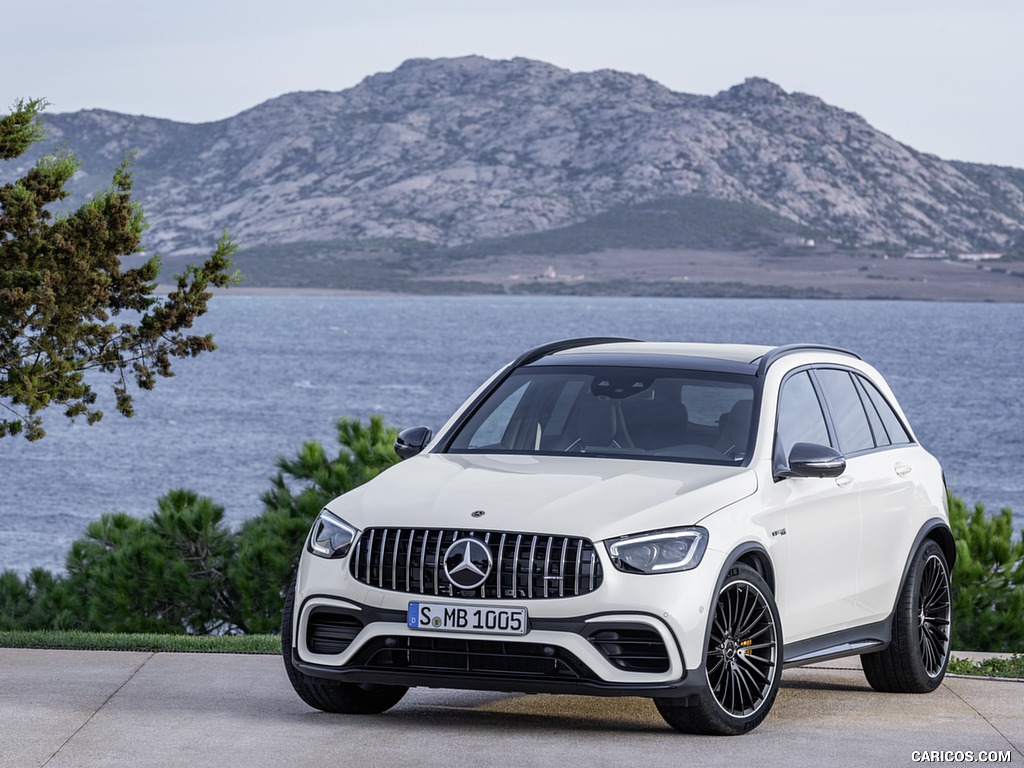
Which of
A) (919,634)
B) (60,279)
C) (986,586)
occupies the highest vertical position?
(60,279)

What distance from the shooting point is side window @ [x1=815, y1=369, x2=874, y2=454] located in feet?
27.0

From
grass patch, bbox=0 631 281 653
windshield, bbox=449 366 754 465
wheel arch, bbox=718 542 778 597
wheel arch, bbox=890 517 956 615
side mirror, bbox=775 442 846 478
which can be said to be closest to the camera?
wheel arch, bbox=718 542 778 597

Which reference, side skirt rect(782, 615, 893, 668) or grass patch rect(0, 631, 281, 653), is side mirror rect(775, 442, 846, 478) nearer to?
side skirt rect(782, 615, 893, 668)

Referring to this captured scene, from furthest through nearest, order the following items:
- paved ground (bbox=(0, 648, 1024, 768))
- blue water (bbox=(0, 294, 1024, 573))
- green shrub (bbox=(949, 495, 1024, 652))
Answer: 1. blue water (bbox=(0, 294, 1024, 573))
2. green shrub (bbox=(949, 495, 1024, 652))
3. paved ground (bbox=(0, 648, 1024, 768))

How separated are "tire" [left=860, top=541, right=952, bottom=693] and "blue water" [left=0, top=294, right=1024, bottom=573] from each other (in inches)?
289

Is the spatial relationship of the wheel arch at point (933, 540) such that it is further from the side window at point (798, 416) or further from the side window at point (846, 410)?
the side window at point (798, 416)

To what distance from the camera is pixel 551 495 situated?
675 centimetres

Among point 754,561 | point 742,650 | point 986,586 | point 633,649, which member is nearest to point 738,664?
point 742,650

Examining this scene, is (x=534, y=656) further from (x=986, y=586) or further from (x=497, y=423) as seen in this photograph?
(x=986, y=586)

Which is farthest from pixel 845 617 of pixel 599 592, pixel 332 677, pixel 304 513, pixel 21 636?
pixel 304 513

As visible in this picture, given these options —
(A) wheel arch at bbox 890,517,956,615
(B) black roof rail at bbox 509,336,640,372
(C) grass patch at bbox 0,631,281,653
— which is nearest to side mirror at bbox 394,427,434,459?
(B) black roof rail at bbox 509,336,640,372

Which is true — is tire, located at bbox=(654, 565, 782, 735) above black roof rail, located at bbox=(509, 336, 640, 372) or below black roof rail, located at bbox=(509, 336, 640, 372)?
below

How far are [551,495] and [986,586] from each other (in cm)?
923

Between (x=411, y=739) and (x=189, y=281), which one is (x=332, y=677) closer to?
(x=411, y=739)
